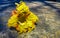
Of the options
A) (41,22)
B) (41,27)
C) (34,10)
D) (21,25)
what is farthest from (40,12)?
(21,25)

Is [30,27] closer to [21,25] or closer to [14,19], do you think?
[21,25]

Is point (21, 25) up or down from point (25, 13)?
down

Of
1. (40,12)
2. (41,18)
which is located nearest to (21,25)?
(41,18)

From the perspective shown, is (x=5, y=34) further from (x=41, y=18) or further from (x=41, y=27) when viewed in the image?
(x=41, y=18)

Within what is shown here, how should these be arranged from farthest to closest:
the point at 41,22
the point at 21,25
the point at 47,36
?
1. the point at 41,22
2. the point at 21,25
3. the point at 47,36

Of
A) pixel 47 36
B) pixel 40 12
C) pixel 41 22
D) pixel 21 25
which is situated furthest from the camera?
pixel 40 12

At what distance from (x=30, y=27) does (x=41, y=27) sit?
402 millimetres

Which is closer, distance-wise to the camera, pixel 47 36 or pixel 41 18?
pixel 47 36

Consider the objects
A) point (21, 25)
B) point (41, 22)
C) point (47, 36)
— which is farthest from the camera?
point (41, 22)

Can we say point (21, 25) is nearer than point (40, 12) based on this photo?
Yes

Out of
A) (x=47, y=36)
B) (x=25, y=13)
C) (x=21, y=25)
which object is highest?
(x=25, y=13)

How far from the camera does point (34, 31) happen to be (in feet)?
12.4

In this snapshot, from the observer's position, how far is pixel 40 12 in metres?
5.00

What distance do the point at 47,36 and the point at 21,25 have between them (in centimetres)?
86
